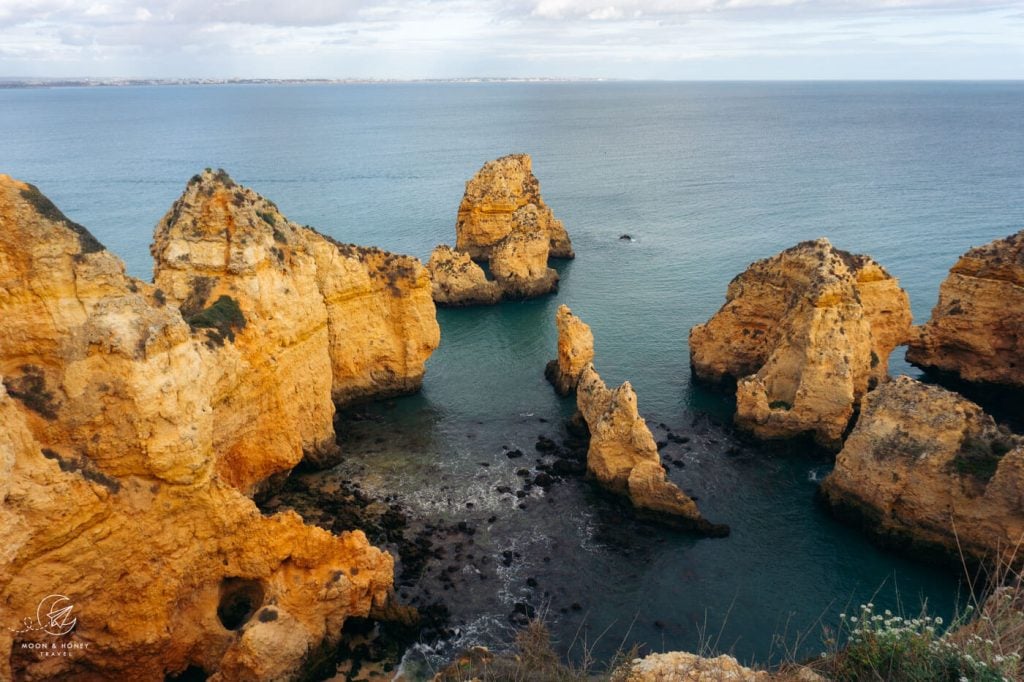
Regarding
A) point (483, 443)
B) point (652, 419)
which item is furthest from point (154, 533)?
point (652, 419)

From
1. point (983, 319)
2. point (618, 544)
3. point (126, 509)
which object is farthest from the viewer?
point (983, 319)

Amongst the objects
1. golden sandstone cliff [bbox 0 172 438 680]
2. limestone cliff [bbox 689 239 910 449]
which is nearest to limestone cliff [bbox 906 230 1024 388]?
limestone cliff [bbox 689 239 910 449]

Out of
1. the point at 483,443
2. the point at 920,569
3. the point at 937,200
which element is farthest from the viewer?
the point at 937,200

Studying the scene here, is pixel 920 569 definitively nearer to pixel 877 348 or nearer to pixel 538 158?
pixel 877 348

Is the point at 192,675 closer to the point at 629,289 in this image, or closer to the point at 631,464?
the point at 631,464

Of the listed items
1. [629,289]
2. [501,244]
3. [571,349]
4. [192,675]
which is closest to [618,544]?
[571,349]

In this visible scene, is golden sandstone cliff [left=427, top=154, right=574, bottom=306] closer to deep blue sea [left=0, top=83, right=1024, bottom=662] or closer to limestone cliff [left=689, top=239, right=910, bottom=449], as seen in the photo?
deep blue sea [left=0, top=83, right=1024, bottom=662]
